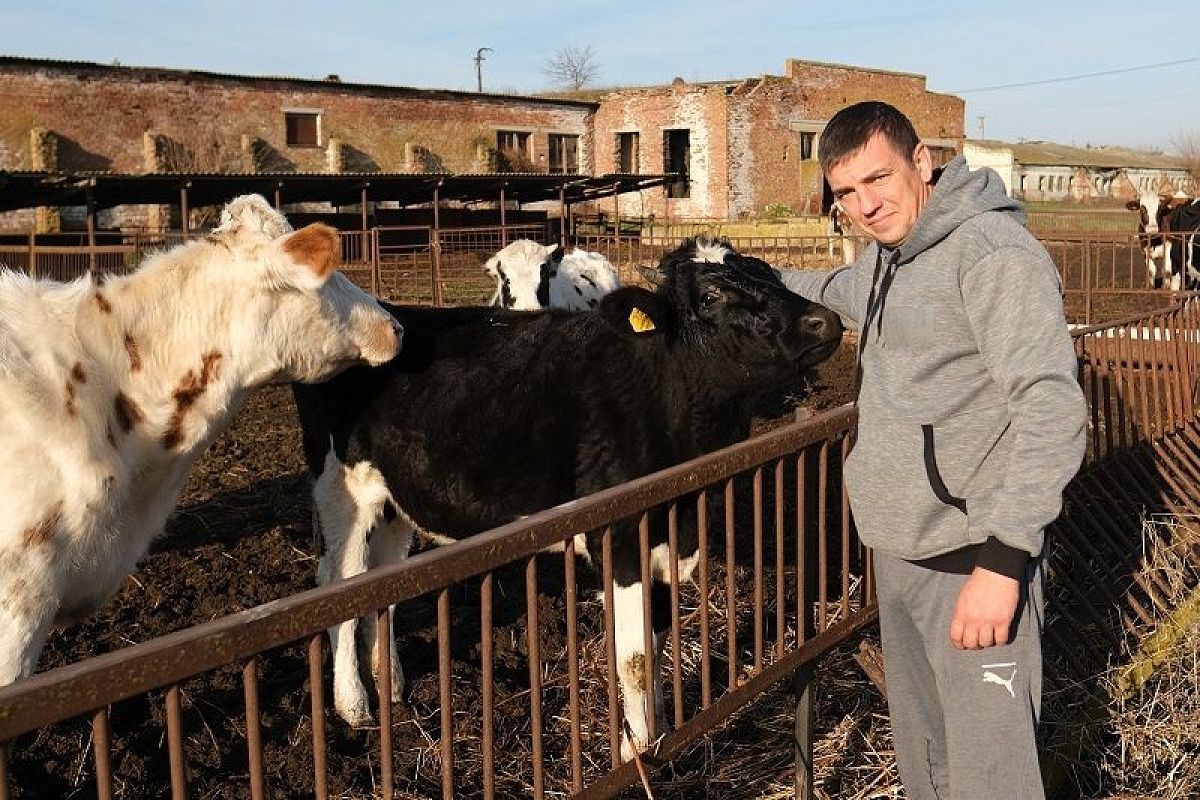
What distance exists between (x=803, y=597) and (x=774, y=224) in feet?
92.0

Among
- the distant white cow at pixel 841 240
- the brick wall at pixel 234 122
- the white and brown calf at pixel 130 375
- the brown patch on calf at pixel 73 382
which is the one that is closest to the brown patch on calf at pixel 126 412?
the white and brown calf at pixel 130 375

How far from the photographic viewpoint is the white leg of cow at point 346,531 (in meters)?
4.55

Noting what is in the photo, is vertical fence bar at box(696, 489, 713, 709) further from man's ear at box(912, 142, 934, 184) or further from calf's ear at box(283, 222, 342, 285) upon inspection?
calf's ear at box(283, 222, 342, 285)

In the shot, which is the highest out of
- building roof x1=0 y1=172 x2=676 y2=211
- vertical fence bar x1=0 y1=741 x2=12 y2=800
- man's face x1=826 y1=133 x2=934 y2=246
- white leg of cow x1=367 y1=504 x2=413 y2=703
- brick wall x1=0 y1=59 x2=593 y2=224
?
brick wall x1=0 y1=59 x2=593 y2=224

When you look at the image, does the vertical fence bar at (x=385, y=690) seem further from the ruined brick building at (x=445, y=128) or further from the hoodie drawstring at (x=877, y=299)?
the ruined brick building at (x=445, y=128)

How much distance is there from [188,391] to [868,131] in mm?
2252

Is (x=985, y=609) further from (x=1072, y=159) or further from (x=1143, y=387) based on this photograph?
(x=1072, y=159)

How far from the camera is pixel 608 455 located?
4.07 m

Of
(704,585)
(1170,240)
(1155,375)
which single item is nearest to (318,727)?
(704,585)

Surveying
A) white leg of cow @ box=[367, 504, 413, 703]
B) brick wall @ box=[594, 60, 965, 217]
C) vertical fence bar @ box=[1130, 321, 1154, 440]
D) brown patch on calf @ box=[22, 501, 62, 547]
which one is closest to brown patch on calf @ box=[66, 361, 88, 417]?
brown patch on calf @ box=[22, 501, 62, 547]

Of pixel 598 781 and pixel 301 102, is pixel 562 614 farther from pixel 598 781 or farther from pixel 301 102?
pixel 301 102

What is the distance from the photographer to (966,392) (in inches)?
98.5

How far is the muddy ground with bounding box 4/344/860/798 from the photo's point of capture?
380cm

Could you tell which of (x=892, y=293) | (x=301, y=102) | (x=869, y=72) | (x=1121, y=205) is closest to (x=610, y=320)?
(x=892, y=293)
